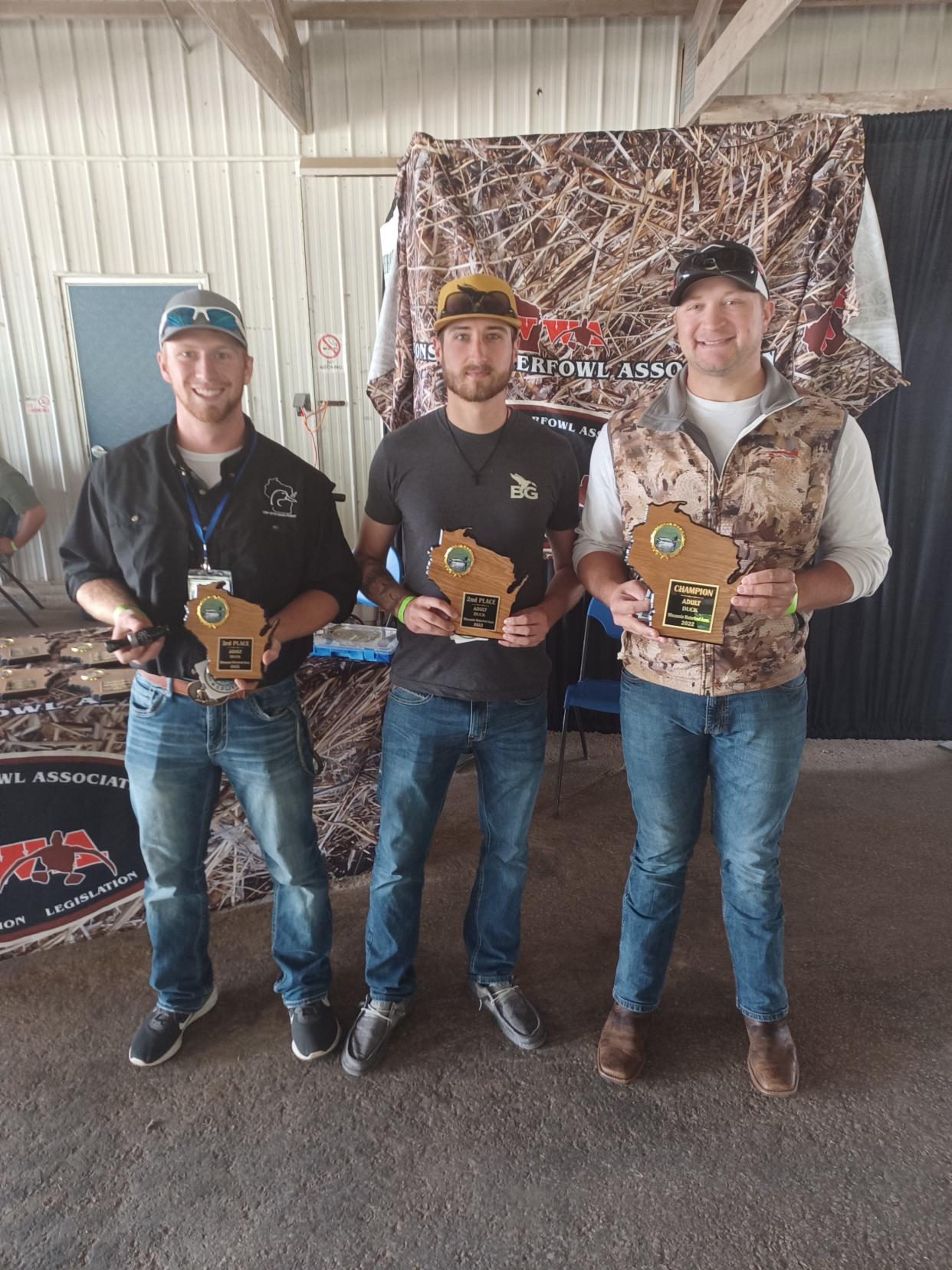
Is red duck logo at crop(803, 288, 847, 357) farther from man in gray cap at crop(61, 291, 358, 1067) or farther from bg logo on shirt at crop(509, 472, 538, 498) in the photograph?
man in gray cap at crop(61, 291, 358, 1067)

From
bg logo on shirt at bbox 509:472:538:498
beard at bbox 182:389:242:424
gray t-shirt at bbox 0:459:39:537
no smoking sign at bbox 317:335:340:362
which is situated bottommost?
gray t-shirt at bbox 0:459:39:537

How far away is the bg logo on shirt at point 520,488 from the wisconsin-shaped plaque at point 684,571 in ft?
0.84

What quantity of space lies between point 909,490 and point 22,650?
11.9 feet

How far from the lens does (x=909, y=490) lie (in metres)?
3.46

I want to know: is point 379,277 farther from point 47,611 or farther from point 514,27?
point 47,611

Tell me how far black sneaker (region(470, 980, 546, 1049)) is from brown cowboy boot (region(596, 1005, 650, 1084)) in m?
0.16

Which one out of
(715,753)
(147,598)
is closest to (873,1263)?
(715,753)

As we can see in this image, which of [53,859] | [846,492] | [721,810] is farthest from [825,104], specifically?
[53,859]

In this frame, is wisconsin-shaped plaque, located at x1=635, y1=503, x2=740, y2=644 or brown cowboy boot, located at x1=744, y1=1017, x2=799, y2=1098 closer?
wisconsin-shaped plaque, located at x1=635, y1=503, x2=740, y2=644

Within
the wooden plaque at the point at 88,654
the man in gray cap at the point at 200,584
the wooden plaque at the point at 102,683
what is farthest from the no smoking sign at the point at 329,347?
the man in gray cap at the point at 200,584

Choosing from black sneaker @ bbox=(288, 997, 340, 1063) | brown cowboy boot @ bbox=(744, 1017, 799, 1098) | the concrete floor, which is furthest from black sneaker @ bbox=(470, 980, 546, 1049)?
brown cowboy boot @ bbox=(744, 1017, 799, 1098)

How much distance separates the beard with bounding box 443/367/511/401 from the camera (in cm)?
160

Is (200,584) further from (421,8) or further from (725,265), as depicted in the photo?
(421,8)

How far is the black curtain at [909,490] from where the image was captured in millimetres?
3080
